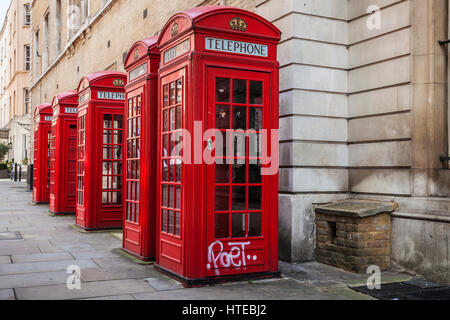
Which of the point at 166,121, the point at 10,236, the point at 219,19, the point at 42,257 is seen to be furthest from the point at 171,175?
the point at 10,236

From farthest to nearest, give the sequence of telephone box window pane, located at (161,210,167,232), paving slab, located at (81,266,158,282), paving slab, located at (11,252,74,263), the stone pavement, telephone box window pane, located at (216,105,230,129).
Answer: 1. paving slab, located at (11,252,74,263)
2. telephone box window pane, located at (161,210,167,232)
3. paving slab, located at (81,266,158,282)
4. telephone box window pane, located at (216,105,230,129)
5. the stone pavement

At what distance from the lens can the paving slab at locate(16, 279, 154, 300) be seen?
15.7 ft

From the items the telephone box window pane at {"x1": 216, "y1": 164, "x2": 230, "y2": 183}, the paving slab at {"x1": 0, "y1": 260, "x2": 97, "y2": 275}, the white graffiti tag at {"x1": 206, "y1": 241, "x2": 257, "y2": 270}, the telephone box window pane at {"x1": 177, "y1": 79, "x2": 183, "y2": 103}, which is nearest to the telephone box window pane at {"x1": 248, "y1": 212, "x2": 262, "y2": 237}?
the white graffiti tag at {"x1": 206, "y1": 241, "x2": 257, "y2": 270}

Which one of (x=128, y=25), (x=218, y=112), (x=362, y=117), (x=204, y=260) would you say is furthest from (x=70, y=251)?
(x=128, y=25)

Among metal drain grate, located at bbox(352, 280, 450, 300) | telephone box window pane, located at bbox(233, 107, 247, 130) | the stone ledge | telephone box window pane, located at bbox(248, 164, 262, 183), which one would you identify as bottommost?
metal drain grate, located at bbox(352, 280, 450, 300)

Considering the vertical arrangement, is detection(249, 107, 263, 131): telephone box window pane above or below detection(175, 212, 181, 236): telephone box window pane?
above

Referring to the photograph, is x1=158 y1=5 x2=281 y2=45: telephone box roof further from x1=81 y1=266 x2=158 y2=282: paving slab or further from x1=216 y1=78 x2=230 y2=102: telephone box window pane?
x1=81 y1=266 x2=158 y2=282: paving slab

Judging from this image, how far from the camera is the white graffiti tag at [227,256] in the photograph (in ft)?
17.5

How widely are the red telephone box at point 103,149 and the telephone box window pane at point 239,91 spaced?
4.64 meters

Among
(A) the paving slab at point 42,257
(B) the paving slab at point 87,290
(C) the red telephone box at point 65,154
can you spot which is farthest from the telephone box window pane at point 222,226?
(C) the red telephone box at point 65,154

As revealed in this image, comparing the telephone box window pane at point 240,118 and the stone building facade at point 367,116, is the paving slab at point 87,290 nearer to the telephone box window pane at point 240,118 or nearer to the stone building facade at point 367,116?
the telephone box window pane at point 240,118

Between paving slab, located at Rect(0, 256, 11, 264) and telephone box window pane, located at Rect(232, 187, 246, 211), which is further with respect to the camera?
paving slab, located at Rect(0, 256, 11, 264)

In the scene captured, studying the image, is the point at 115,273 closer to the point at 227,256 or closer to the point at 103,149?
the point at 227,256
